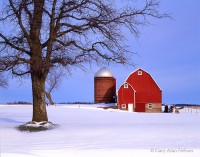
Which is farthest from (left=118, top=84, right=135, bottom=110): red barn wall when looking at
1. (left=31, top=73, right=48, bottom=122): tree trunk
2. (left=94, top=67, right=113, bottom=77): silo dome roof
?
(left=31, top=73, right=48, bottom=122): tree trunk

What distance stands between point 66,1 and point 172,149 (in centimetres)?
1207

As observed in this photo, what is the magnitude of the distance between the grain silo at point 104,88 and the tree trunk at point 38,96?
38.7 meters

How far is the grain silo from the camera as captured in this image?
193ft

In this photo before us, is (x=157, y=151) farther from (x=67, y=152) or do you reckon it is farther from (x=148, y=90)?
(x=148, y=90)

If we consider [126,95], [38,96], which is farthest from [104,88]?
[38,96]

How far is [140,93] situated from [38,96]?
34322 mm

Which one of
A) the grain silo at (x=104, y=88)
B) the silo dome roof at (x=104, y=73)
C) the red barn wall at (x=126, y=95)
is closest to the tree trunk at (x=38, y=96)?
the red barn wall at (x=126, y=95)

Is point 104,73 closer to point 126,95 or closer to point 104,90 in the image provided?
point 104,90

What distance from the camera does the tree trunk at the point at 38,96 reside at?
20.1 m

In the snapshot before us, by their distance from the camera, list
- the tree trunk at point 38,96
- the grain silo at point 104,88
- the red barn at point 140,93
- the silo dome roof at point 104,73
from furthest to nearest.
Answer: the silo dome roof at point 104,73 → the grain silo at point 104,88 → the red barn at point 140,93 → the tree trunk at point 38,96

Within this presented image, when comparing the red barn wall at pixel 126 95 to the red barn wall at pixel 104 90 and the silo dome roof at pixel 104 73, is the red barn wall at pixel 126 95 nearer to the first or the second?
the red barn wall at pixel 104 90

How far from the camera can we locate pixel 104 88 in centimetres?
5900

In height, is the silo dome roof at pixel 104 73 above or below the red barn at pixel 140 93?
above

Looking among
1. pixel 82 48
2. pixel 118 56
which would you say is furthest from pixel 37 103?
pixel 118 56
